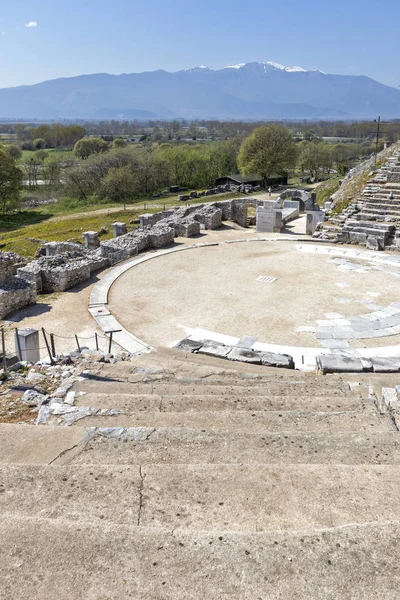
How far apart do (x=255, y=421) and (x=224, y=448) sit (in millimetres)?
1608

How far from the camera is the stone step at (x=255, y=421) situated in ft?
22.8

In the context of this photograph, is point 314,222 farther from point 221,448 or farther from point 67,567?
point 67,567

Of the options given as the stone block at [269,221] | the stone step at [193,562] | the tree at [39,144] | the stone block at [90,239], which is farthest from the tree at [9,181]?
the tree at [39,144]

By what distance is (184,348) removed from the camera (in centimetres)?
1364

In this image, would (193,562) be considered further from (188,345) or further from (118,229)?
(118,229)

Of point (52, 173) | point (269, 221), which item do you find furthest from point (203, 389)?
point (52, 173)

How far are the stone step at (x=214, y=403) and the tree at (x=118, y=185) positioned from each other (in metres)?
49.0

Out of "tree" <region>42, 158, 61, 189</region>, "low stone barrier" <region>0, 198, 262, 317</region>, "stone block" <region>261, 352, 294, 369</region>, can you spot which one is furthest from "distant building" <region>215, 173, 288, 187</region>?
"stone block" <region>261, 352, 294, 369</region>

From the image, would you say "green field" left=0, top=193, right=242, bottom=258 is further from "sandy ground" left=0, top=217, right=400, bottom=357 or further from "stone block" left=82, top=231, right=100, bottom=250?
"sandy ground" left=0, top=217, right=400, bottom=357

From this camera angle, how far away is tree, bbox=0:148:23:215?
2031 inches

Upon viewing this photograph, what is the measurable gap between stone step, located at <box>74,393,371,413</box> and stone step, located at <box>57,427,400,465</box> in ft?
5.69

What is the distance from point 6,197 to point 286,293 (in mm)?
43833

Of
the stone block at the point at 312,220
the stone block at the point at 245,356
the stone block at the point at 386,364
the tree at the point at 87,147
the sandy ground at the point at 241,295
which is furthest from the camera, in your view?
the tree at the point at 87,147

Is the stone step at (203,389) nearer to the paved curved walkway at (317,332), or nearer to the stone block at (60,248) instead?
the paved curved walkway at (317,332)
